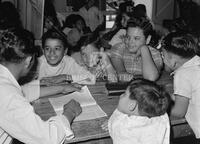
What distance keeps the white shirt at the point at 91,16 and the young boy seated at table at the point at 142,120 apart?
5.23 metres

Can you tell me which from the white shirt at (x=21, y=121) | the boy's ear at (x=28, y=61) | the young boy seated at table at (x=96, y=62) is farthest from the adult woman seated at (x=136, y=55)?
the white shirt at (x=21, y=121)

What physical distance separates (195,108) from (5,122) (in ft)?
3.62

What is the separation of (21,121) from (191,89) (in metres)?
1.01

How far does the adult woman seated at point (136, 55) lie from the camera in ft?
7.71

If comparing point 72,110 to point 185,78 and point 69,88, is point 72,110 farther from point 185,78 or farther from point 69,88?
point 185,78

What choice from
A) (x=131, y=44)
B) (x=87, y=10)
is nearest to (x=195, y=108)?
(x=131, y=44)

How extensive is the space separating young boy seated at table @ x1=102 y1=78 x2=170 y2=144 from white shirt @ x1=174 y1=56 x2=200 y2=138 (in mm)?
259

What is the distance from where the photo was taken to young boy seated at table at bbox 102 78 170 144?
1449mm

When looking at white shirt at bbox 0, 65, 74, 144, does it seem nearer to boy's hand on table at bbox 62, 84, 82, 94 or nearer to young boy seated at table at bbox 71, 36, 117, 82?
boy's hand on table at bbox 62, 84, 82, 94

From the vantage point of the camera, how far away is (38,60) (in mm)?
2510

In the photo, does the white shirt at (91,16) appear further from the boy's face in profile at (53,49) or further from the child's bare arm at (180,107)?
the child's bare arm at (180,107)

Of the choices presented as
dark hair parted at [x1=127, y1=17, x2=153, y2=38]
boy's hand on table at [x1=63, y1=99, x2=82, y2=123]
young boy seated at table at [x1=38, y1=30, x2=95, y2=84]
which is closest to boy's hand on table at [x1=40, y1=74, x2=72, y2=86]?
young boy seated at table at [x1=38, y1=30, x2=95, y2=84]

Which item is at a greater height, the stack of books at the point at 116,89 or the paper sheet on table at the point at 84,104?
the stack of books at the point at 116,89

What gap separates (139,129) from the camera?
1.45 meters
